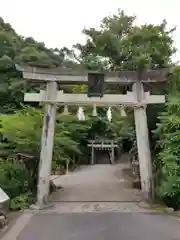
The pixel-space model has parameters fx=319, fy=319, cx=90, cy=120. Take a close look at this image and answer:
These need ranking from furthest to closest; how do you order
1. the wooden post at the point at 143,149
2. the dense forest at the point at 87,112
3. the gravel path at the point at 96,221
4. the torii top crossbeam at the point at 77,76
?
the torii top crossbeam at the point at 77,76 < the wooden post at the point at 143,149 < the dense forest at the point at 87,112 < the gravel path at the point at 96,221

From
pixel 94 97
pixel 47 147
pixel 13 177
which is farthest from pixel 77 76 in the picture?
pixel 13 177

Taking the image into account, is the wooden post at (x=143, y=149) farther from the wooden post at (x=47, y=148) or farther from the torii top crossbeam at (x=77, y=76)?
the wooden post at (x=47, y=148)

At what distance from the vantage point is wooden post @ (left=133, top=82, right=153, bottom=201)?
10289mm

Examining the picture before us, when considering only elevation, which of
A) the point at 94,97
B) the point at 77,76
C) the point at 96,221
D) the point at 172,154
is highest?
the point at 77,76

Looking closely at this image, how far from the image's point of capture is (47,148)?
34.1ft

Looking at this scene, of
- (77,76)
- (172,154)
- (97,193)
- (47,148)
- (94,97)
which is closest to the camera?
(172,154)

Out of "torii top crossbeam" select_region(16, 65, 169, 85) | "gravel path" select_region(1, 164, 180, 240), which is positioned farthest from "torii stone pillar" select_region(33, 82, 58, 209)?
"gravel path" select_region(1, 164, 180, 240)

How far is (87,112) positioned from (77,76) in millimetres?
11759

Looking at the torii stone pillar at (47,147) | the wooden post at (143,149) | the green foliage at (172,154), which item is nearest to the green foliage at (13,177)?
the torii stone pillar at (47,147)

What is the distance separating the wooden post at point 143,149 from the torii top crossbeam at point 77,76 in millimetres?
368

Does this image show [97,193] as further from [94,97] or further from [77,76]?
[77,76]

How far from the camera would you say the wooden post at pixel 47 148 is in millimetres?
10133

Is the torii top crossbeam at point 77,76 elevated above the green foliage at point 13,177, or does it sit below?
above

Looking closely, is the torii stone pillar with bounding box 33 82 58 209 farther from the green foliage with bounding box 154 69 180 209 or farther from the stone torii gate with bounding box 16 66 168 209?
the green foliage with bounding box 154 69 180 209
